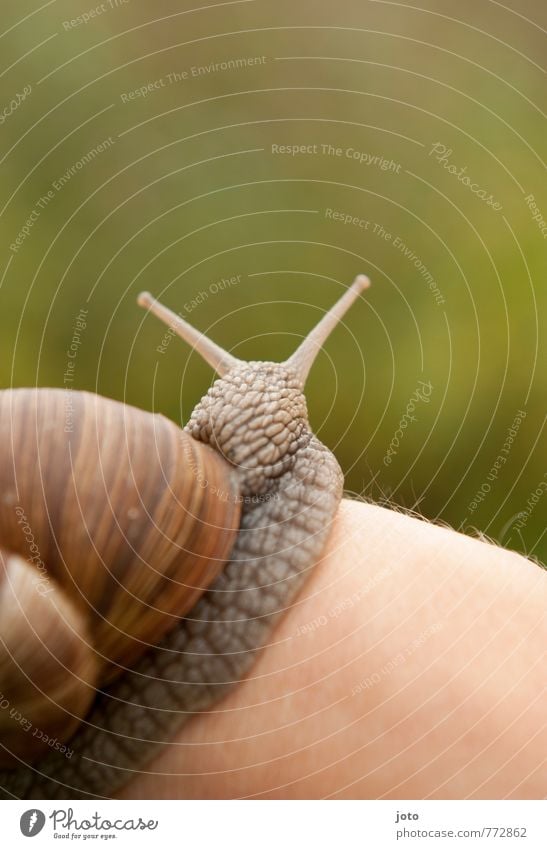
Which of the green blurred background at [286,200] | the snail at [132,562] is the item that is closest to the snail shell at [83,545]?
the snail at [132,562]

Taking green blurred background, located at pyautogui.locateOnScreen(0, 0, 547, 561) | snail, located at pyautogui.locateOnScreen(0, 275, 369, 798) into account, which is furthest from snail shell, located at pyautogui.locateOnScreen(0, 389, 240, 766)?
green blurred background, located at pyautogui.locateOnScreen(0, 0, 547, 561)

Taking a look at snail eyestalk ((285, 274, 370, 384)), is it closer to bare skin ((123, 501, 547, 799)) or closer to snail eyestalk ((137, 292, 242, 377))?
snail eyestalk ((137, 292, 242, 377))

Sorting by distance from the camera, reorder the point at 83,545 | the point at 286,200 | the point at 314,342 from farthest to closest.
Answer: the point at 286,200
the point at 314,342
the point at 83,545

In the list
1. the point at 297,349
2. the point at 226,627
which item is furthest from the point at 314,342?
the point at 226,627

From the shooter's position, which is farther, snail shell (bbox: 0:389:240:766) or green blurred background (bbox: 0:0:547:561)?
green blurred background (bbox: 0:0:547:561)

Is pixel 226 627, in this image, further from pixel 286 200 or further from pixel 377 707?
pixel 286 200

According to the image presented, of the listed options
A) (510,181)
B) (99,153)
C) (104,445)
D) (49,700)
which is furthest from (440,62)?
(49,700)

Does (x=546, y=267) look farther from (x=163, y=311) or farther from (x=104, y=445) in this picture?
(x=104, y=445)

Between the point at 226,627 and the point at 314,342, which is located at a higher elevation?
the point at 314,342
